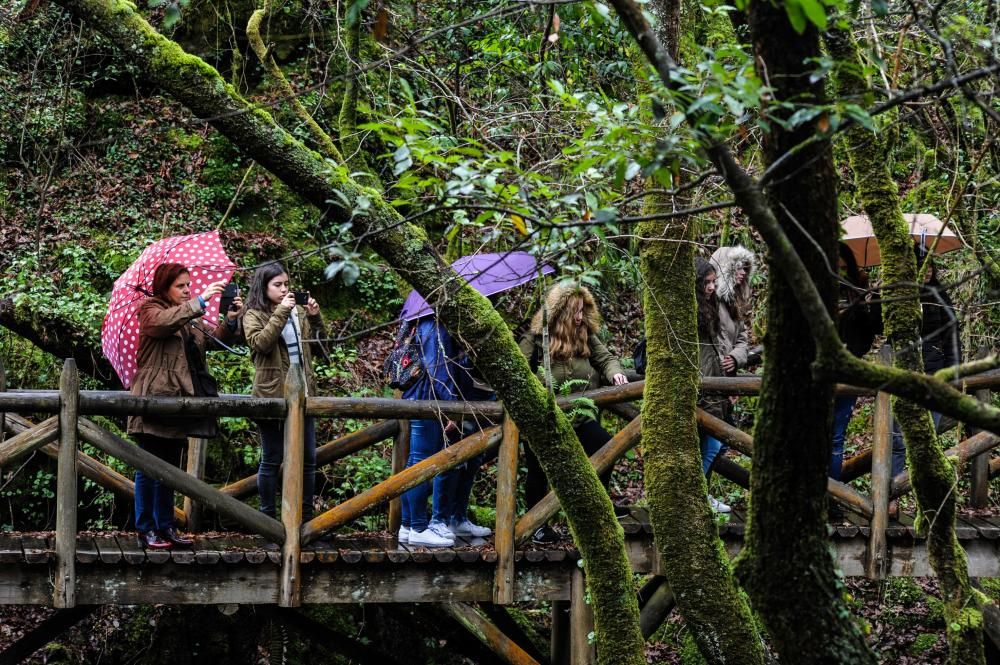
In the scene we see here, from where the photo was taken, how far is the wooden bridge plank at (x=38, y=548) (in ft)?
18.7

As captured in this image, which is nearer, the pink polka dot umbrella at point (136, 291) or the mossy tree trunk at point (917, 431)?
the mossy tree trunk at point (917, 431)

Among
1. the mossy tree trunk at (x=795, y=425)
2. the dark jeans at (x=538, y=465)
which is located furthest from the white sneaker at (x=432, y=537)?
the mossy tree trunk at (x=795, y=425)

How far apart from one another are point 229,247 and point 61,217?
1686 mm

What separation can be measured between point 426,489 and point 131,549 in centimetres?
167

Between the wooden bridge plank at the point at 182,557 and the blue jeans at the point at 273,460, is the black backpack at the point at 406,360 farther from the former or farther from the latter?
the wooden bridge plank at the point at 182,557

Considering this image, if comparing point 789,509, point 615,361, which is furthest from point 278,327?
point 789,509

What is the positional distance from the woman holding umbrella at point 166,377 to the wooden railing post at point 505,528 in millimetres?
1646

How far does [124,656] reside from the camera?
358 inches

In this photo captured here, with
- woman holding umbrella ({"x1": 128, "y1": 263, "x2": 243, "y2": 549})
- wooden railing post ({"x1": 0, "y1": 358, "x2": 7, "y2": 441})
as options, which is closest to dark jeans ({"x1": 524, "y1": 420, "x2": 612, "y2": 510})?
woman holding umbrella ({"x1": 128, "y1": 263, "x2": 243, "y2": 549})

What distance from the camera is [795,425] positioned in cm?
343

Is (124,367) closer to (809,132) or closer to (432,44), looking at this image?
(809,132)

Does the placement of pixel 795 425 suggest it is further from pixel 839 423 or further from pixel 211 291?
pixel 839 423

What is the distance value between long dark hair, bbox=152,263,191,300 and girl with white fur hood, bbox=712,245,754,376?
10.6 feet

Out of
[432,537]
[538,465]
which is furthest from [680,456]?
[432,537]
